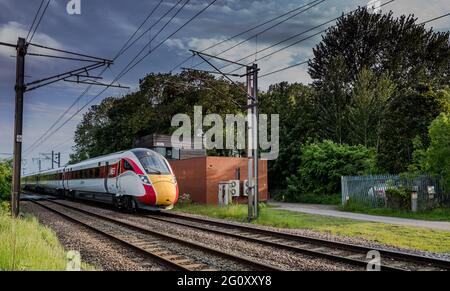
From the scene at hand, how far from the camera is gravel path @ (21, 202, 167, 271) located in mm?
9195

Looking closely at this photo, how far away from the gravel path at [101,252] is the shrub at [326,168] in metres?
19.5

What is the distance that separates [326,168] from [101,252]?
23442mm

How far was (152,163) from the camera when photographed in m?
20.9

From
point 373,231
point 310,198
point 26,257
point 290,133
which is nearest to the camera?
point 26,257

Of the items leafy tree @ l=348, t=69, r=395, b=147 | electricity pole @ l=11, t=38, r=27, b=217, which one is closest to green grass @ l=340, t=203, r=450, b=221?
leafy tree @ l=348, t=69, r=395, b=147

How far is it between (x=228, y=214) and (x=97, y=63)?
9.02 meters

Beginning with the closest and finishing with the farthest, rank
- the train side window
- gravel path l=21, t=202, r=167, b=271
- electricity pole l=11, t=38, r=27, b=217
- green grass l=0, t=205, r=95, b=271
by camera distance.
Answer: green grass l=0, t=205, r=95, b=271 < gravel path l=21, t=202, r=167, b=271 < electricity pole l=11, t=38, r=27, b=217 < the train side window

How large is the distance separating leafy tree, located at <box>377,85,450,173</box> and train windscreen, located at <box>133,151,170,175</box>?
13.9 m

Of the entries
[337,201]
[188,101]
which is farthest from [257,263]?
[188,101]

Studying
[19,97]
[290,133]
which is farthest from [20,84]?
[290,133]

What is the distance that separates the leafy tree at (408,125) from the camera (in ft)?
84.4

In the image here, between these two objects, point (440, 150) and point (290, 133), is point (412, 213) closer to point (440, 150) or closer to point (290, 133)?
point (440, 150)

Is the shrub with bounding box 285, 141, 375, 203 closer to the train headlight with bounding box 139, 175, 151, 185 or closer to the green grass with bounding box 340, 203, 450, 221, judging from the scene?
the green grass with bounding box 340, 203, 450, 221

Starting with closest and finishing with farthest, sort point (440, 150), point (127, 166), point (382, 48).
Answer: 1. point (440, 150)
2. point (127, 166)
3. point (382, 48)
